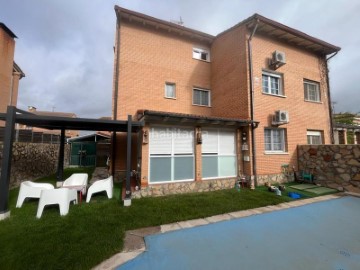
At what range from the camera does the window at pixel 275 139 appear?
32.4 feet

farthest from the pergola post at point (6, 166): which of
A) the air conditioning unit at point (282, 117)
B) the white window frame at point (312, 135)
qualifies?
the white window frame at point (312, 135)

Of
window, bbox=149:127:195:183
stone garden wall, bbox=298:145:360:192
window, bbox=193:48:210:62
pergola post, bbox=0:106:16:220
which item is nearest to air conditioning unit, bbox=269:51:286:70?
window, bbox=193:48:210:62

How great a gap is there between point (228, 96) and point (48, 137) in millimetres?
14489

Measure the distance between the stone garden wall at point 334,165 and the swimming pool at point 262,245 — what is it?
3682mm

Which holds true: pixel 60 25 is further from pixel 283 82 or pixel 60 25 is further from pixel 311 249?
pixel 311 249

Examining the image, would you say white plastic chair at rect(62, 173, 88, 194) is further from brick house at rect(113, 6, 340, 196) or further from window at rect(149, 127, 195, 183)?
window at rect(149, 127, 195, 183)

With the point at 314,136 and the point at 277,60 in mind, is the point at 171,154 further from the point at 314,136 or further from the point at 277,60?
the point at 314,136

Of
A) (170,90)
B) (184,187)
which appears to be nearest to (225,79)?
(170,90)

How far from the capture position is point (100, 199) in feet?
22.1

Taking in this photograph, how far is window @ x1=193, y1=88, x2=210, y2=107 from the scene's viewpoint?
12391mm

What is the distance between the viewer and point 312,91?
12.2 meters

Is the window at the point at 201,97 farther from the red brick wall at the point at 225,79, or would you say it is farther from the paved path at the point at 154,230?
the paved path at the point at 154,230

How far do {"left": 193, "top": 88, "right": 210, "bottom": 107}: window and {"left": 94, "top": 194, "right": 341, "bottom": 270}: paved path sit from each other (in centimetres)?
806

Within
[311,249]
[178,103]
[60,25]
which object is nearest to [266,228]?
[311,249]
